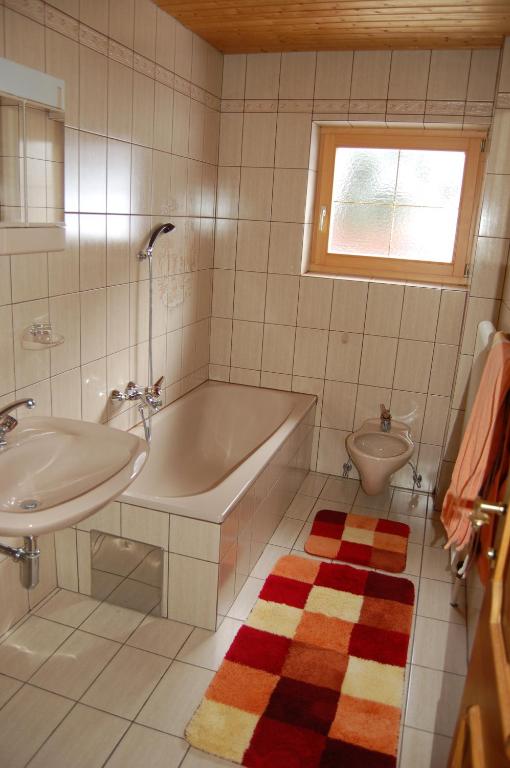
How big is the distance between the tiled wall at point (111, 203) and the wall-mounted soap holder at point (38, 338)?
32 mm

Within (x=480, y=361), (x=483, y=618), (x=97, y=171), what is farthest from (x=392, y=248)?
(x=483, y=618)

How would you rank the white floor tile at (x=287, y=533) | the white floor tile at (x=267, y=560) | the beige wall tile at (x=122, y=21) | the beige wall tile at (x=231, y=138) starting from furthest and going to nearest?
the beige wall tile at (x=231, y=138) < the white floor tile at (x=287, y=533) < the white floor tile at (x=267, y=560) < the beige wall tile at (x=122, y=21)

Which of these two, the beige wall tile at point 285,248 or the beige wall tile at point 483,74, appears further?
the beige wall tile at point 285,248

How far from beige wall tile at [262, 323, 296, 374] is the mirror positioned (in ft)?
5.81

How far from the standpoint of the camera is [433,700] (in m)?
2.21

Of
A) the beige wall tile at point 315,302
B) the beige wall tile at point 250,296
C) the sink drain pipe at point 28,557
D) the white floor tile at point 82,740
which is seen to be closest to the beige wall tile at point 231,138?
the beige wall tile at point 250,296

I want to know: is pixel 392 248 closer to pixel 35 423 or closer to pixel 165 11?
pixel 165 11

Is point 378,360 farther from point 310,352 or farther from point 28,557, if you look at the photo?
point 28,557

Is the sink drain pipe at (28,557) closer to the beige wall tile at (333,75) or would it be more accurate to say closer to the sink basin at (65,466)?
the sink basin at (65,466)

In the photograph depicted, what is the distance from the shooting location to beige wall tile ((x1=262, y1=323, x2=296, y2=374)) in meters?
3.90

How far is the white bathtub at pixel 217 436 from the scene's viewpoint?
3.09m

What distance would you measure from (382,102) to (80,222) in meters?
1.84

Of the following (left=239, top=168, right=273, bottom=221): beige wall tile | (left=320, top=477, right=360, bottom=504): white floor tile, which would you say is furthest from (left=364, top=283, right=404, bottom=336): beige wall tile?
(left=320, top=477, right=360, bottom=504): white floor tile

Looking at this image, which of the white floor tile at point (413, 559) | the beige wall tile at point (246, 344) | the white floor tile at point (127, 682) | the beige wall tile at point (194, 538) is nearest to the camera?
the white floor tile at point (127, 682)
